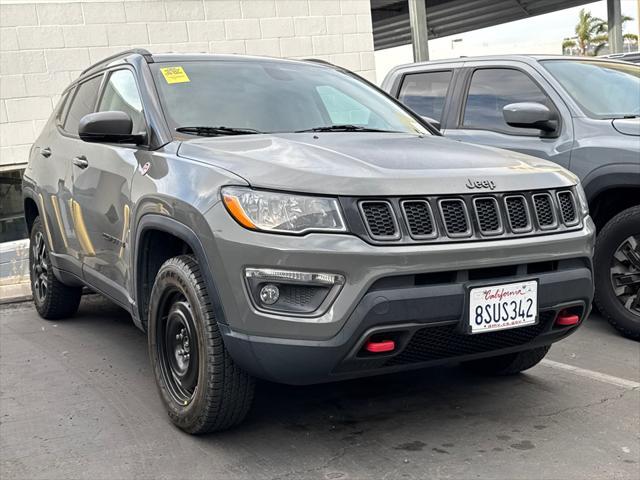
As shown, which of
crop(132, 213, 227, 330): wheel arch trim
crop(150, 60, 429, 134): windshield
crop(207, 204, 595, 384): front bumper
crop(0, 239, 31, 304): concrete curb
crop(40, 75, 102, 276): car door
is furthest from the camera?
crop(0, 239, 31, 304): concrete curb

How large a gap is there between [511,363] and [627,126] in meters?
1.85

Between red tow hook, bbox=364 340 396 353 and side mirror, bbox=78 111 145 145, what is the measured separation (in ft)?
5.43

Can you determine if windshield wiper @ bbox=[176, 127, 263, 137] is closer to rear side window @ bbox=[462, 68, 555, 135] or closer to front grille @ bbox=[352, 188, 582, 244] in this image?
front grille @ bbox=[352, 188, 582, 244]

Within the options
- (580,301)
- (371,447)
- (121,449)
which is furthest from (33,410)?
(580,301)

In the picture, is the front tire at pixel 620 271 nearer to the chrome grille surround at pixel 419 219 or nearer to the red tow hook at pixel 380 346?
the chrome grille surround at pixel 419 219

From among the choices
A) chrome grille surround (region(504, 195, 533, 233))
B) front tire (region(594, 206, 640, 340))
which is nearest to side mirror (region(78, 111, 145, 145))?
chrome grille surround (region(504, 195, 533, 233))

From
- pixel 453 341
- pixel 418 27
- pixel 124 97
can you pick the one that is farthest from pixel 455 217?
pixel 418 27

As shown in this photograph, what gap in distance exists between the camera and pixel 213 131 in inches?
151

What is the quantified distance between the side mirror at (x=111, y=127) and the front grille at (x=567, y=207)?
202 centimetres

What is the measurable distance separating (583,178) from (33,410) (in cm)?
360

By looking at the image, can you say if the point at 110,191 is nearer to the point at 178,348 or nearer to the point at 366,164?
the point at 178,348

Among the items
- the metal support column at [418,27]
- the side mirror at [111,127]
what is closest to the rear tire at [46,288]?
the side mirror at [111,127]

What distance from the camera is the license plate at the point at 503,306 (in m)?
3.06

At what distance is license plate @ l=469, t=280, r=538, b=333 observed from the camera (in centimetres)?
306
